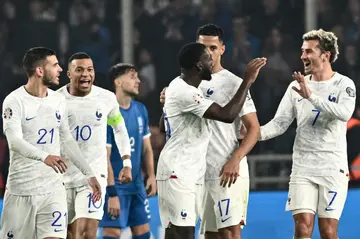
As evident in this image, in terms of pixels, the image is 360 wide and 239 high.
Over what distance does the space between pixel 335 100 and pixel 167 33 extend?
4473 millimetres

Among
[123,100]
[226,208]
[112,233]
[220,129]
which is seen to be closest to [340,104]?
[220,129]

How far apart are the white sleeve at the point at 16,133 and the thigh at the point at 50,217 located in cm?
42

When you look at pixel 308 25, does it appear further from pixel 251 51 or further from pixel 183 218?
pixel 183 218

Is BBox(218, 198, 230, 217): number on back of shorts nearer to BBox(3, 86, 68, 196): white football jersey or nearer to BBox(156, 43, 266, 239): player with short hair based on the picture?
BBox(156, 43, 266, 239): player with short hair

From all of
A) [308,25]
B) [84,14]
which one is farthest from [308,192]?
[84,14]

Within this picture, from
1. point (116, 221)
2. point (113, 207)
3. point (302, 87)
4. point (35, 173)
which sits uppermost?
point (302, 87)

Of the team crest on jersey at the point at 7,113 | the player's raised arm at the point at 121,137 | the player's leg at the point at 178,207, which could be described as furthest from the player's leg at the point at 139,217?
the team crest on jersey at the point at 7,113

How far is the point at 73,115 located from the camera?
764cm

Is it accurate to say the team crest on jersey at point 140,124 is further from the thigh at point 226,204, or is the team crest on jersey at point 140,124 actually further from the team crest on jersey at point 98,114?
the thigh at point 226,204

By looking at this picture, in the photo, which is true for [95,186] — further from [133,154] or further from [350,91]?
[350,91]

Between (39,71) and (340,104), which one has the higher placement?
(39,71)

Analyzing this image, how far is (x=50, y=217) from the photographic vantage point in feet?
22.2

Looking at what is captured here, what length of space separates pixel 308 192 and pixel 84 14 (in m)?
5.12

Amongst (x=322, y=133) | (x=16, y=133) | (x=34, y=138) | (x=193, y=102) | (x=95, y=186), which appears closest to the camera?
(x=193, y=102)
